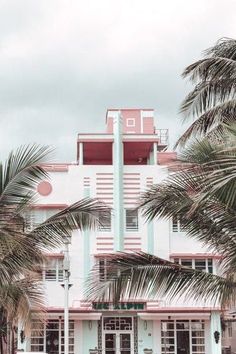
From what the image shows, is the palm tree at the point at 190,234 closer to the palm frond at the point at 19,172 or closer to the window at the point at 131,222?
the palm frond at the point at 19,172

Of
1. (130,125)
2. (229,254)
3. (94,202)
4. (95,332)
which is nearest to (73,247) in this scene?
(95,332)

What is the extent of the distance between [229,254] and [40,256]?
398 cm

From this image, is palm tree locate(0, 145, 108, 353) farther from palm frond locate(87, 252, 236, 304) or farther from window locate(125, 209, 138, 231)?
window locate(125, 209, 138, 231)

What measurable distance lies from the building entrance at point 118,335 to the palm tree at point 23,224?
81.6 ft

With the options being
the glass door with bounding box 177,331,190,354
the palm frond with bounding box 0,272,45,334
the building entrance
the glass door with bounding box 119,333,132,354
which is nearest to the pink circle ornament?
the building entrance

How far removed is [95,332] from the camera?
133 ft

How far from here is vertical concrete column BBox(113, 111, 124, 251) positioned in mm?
39938

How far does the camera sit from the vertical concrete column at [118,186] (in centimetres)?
3994

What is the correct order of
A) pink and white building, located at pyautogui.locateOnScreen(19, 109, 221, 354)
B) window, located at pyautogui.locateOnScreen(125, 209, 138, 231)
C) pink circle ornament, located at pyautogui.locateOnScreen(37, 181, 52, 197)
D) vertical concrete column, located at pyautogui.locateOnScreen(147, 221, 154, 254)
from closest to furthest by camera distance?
pink and white building, located at pyautogui.locateOnScreen(19, 109, 221, 354), pink circle ornament, located at pyautogui.locateOnScreen(37, 181, 52, 197), vertical concrete column, located at pyautogui.locateOnScreen(147, 221, 154, 254), window, located at pyautogui.locateOnScreen(125, 209, 138, 231)

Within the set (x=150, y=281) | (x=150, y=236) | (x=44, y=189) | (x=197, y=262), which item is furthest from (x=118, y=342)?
(x=150, y=281)

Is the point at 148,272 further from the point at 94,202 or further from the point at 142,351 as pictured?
the point at 142,351

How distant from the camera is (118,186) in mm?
40406

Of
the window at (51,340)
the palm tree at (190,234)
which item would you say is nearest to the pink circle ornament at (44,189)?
the window at (51,340)

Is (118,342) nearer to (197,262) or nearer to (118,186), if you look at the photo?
(197,262)
